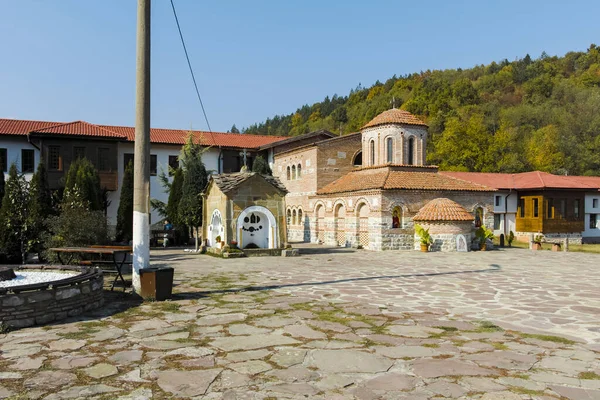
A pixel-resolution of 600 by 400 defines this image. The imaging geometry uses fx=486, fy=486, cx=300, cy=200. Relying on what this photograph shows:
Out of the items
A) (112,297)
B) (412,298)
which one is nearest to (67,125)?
(112,297)

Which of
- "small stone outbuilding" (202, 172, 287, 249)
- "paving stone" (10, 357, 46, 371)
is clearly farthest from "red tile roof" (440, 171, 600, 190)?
"paving stone" (10, 357, 46, 371)

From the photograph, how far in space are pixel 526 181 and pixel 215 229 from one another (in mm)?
25178

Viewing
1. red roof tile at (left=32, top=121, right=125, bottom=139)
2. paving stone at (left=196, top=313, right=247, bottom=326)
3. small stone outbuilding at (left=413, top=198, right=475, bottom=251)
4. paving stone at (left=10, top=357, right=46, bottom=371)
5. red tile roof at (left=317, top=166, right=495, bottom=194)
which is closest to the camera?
paving stone at (left=10, top=357, right=46, bottom=371)

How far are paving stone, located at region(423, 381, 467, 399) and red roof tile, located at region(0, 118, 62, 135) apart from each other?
3027 cm

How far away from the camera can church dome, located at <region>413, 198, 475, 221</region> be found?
72.1 feet

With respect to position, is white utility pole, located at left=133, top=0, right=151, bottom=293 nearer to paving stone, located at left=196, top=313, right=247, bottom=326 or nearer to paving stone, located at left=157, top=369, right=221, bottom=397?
paving stone, located at left=196, top=313, right=247, bottom=326

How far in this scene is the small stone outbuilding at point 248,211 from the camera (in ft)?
61.3

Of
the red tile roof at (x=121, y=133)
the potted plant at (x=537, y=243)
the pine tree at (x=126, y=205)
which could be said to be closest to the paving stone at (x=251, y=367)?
the pine tree at (x=126, y=205)

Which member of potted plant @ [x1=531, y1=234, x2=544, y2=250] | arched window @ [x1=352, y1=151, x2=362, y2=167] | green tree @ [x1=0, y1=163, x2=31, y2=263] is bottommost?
potted plant @ [x1=531, y1=234, x2=544, y2=250]

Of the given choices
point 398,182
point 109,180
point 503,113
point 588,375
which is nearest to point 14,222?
point 109,180

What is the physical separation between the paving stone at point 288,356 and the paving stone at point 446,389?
1.35m

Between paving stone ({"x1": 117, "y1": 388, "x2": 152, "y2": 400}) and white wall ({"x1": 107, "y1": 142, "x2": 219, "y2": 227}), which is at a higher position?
white wall ({"x1": 107, "y1": 142, "x2": 219, "y2": 227})

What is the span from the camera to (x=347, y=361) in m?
4.96

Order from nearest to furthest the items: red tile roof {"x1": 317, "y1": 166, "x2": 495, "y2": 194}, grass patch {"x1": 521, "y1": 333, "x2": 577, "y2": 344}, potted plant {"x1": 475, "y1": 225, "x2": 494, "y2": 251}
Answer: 1. grass patch {"x1": 521, "y1": 333, "x2": 577, "y2": 344}
2. potted plant {"x1": 475, "y1": 225, "x2": 494, "y2": 251}
3. red tile roof {"x1": 317, "y1": 166, "x2": 495, "y2": 194}
